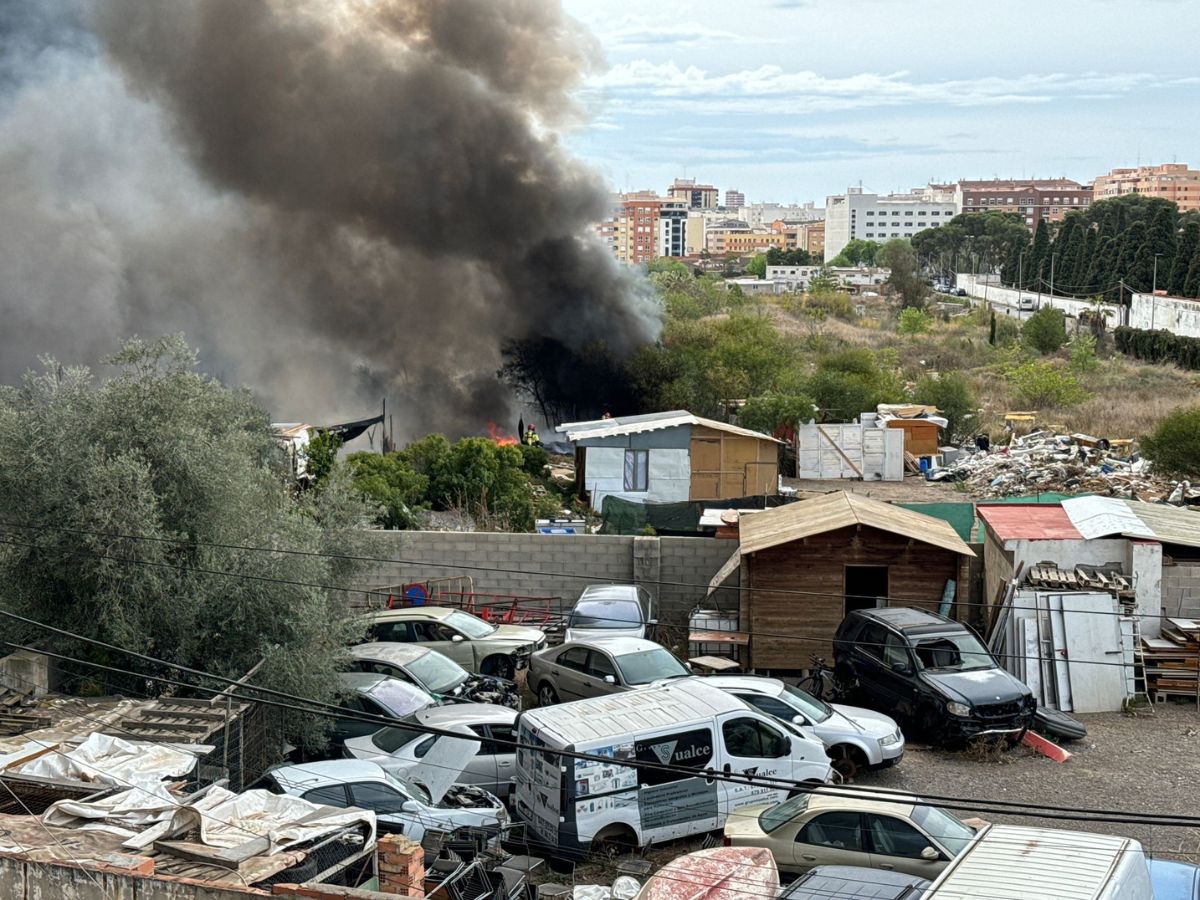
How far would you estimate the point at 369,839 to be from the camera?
8711mm

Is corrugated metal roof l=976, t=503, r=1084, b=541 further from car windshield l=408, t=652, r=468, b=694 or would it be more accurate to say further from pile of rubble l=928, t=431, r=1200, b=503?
pile of rubble l=928, t=431, r=1200, b=503

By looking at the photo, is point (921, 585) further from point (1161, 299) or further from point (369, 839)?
point (1161, 299)

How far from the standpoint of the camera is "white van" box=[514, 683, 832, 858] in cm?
1016

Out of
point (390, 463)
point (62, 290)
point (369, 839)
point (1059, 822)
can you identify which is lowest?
point (1059, 822)

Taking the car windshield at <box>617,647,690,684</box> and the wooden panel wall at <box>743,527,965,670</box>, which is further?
the wooden panel wall at <box>743,527,965,670</box>

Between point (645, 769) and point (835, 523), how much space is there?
5864 mm

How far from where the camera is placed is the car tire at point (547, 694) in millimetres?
14000

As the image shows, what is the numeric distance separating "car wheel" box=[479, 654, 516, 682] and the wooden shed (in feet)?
10.0

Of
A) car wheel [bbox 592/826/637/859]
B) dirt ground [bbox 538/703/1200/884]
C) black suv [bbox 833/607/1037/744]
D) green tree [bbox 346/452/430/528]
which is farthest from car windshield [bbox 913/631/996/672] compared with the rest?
green tree [bbox 346/452/430/528]

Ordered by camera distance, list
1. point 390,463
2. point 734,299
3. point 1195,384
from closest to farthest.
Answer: point 390,463, point 1195,384, point 734,299

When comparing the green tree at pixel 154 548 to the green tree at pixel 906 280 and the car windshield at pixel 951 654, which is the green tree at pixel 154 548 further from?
the green tree at pixel 906 280

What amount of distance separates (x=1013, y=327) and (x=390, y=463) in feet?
181

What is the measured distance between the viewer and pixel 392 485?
77.2 ft

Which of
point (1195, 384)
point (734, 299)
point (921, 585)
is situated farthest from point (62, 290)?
point (734, 299)
